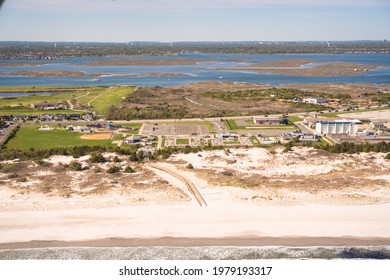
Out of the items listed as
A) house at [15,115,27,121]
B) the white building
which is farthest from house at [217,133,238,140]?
house at [15,115,27,121]

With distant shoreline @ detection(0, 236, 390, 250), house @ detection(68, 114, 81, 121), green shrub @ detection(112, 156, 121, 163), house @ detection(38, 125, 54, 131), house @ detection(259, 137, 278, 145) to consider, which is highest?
house @ detection(68, 114, 81, 121)

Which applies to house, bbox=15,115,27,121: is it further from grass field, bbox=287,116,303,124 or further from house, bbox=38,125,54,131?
grass field, bbox=287,116,303,124

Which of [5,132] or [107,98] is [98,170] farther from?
[107,98]

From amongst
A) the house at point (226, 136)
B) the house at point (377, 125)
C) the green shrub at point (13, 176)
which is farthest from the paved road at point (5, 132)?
the house at point (377, 125)

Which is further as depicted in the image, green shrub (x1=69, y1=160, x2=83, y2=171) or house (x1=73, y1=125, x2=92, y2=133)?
house (x1=73, y1=125, x2=92, y2=133)

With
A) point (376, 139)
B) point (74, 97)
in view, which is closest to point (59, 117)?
point (74, 97)
